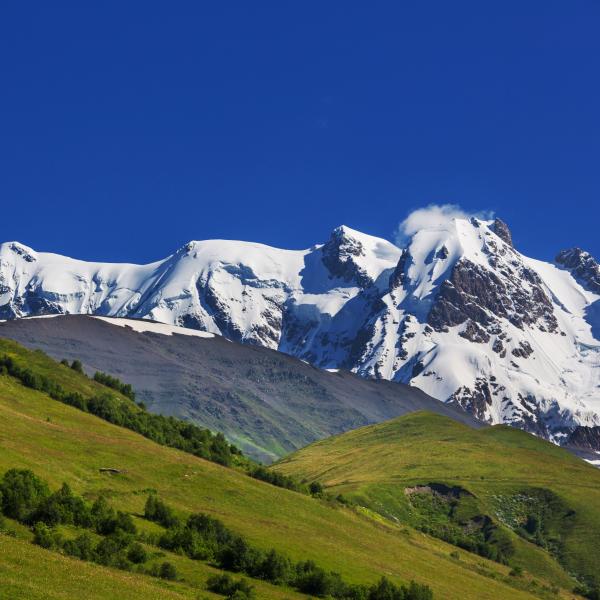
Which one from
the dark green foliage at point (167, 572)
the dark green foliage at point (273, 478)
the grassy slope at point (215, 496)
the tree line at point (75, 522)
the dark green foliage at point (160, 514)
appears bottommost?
the dark green foliage at point (167, 572)

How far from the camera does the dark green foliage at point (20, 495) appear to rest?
10206 centimetres

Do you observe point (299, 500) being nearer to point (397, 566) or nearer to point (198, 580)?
point (397, 566)

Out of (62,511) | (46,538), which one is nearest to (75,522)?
(62,511)

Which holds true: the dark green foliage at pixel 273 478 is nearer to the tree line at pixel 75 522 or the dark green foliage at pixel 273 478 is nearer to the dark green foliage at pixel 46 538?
the tree line at pixel 75 522

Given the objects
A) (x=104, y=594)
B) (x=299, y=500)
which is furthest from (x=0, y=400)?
(x=104, y=594)

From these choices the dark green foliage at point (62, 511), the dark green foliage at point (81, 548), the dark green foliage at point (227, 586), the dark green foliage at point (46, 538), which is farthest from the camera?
the dark green foliage at point (62, 511)

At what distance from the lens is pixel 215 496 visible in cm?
15175

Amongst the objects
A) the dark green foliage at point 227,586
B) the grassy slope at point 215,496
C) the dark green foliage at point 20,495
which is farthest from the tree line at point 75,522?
the grassy slope at point 215,496

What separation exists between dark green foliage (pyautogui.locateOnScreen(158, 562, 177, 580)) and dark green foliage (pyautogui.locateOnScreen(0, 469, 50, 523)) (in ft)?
43.2

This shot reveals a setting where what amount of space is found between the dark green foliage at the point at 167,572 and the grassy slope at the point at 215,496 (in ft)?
25.9

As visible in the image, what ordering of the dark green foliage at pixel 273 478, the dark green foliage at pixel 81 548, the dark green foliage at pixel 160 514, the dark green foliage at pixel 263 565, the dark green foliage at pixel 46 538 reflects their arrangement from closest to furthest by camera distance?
the dark green foliage at pixel 46 538 < the dark green foliage at pixel 81 548 < the dark green foliage at pixel 263 565 < the dark green foliage at pixel 160 514 < the dark green foliage at pixel 273 478

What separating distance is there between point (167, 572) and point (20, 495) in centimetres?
1574

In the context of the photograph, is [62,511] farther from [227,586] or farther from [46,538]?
[227,586]

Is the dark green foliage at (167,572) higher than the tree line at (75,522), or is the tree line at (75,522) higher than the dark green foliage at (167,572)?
the tree line at (75,522)
